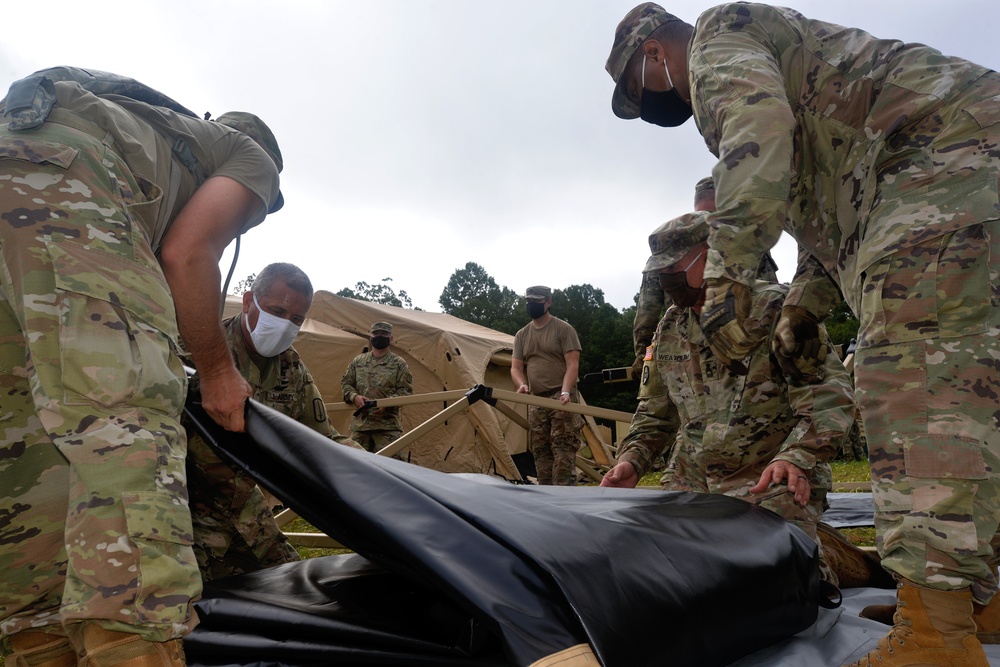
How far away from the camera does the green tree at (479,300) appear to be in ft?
125

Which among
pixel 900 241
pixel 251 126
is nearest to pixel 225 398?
pixel 251 126

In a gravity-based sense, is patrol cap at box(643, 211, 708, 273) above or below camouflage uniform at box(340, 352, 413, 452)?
above

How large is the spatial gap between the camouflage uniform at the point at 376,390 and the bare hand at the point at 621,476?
491 centimetres

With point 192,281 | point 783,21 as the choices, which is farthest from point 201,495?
point 783,21

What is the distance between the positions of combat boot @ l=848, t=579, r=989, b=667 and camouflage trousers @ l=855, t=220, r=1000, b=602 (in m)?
0.05

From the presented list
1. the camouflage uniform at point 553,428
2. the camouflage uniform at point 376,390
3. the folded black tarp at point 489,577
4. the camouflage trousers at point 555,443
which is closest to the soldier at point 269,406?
the folded black tarp at point 489,577

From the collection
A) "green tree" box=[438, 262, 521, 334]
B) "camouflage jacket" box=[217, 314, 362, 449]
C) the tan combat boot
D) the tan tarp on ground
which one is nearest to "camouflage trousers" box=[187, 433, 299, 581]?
"camouflage jacket" box=[217, 314, 362, 449]

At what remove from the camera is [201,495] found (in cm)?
229

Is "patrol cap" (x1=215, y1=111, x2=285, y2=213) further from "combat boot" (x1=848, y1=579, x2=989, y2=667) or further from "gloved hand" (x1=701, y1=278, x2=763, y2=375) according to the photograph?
"combat boot" (x1=848, y1=579, x2=989, y2=667)

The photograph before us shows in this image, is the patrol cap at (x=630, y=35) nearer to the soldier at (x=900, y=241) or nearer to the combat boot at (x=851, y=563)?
the soldier at (x=900, y=241)

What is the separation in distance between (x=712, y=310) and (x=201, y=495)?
1.73 meters

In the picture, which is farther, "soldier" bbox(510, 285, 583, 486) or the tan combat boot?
"soldier" bbox(510, 285, 583, 486)

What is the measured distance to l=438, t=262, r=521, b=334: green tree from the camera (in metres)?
38.2

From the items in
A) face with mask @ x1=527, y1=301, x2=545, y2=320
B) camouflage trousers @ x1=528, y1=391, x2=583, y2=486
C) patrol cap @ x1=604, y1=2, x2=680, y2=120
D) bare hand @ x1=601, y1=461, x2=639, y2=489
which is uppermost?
patrol cap @ x1=604, y1=2, x2=680, y2=120
